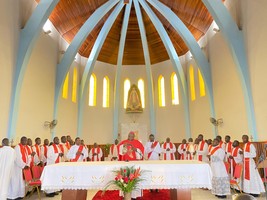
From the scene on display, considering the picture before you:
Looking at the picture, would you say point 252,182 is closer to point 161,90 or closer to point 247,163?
point 247,163

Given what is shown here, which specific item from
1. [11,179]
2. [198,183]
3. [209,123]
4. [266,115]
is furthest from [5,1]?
[209,123]

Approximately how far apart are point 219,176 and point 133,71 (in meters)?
11.1

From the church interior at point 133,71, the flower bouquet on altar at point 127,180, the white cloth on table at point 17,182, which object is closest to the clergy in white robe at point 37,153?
the church interior at point 133,71

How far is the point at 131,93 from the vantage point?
623 inches

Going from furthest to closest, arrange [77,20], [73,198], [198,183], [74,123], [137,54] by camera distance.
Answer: [137,54], [74,123], [77,20], [73,198], [198,183]

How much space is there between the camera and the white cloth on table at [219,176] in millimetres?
6750

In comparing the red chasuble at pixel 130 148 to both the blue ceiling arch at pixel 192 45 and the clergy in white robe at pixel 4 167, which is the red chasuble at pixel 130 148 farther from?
the blue ceiling arch at pixel 192 45

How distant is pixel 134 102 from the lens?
15.7 meters

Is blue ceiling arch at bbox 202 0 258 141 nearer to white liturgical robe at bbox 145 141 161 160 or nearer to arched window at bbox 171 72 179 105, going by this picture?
white liturgical robe at bbox 145 141 161 160

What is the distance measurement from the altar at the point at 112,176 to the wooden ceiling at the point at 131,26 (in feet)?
30.2

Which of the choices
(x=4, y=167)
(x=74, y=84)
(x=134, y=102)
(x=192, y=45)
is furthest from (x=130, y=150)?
(x=134, y=102)

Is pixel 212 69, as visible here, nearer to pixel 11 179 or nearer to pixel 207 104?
pixel 207 104

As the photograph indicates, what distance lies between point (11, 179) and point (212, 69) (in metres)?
10.1

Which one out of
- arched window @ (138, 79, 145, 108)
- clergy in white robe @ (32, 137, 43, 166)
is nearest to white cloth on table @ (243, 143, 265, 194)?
clergy in white robe @ (32, 137, 43, 166)
